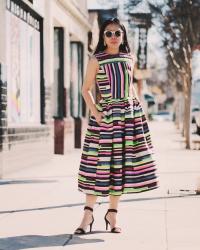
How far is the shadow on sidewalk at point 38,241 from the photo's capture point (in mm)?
4680

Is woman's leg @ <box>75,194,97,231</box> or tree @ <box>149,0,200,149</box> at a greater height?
tree @ <box>149,0,200,149</box>

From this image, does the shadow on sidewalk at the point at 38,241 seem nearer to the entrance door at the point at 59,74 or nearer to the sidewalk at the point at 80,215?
the sidewalk at the point at 80,215

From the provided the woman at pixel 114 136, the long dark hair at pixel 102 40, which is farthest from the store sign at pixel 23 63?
the woman at pixel 114 136

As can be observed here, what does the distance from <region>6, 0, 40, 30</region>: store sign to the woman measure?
5464 mm

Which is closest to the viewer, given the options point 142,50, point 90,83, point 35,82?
point 90,83

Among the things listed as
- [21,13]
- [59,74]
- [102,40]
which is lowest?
[102,40]

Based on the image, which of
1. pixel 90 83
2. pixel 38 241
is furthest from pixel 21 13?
pixel 38 241

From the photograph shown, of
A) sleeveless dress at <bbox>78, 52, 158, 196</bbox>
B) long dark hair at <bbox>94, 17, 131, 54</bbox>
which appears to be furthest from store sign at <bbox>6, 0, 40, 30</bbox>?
sleeveless dress at <bbox>78, 52, 158, 196</bbox>

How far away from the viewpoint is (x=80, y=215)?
237 inches

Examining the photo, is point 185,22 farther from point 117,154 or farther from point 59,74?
point 117,154

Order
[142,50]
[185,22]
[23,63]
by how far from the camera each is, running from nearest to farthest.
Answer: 1. [23,63]
2. [185,22]
3. [142,50]

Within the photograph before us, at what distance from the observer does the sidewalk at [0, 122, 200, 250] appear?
188 inches

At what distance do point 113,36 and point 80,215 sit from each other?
2.03 meters

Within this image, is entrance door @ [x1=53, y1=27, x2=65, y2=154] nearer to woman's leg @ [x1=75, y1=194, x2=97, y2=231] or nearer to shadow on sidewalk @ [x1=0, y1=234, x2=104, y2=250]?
woman's leg @ [x1=75, y1=194, x2=97, y2=231]
